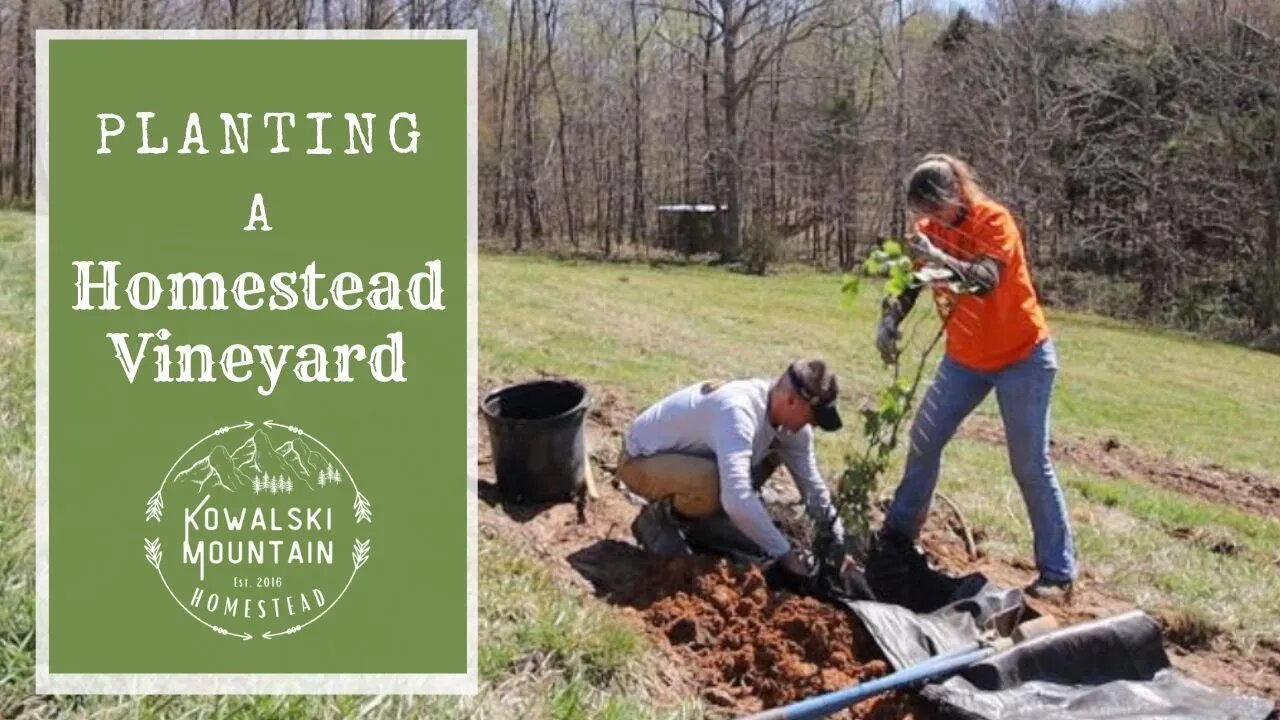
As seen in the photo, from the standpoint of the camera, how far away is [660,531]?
434 centimetres

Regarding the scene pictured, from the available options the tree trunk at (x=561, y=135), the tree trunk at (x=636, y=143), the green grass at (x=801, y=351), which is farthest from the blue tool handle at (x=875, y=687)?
the tree trunk at (x=636, y=143)

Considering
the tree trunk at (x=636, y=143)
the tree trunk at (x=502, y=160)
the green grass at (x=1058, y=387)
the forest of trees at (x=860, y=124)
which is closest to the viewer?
the green grass at (x=1058, y=387)

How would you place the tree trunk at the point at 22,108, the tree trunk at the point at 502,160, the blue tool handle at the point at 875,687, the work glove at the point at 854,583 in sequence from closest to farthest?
the blue tool handle at the point at 875,687 → the work glove at the point at 854,583 → the tree trunk at the point at 22,108 → the tree trunk at the point at 502,160

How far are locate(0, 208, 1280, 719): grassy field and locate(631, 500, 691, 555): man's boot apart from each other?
23.2 inches

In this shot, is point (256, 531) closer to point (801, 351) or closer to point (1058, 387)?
point (801, 351)

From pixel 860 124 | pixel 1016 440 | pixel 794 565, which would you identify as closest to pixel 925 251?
pixel 1016 440

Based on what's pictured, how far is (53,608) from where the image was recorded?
2.67m

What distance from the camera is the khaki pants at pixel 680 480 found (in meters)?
4.25

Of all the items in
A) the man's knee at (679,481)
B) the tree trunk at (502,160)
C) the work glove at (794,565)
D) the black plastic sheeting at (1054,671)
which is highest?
the tree trunk at (502,160)

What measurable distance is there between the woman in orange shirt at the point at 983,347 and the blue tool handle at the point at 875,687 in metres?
0.89

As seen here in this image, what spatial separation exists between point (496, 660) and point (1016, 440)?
7.40ft

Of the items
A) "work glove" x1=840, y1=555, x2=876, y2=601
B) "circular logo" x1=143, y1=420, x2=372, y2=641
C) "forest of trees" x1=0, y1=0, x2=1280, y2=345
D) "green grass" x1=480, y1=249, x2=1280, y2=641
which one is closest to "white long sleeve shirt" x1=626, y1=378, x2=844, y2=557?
"work glove" x1=840, y1=555, x2=876, y2=601

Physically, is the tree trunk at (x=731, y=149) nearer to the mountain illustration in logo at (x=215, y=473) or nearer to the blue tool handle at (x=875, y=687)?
the blue tool handle at (x=875, y=687)

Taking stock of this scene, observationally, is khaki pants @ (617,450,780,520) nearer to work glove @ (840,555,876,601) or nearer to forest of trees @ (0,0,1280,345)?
work glove @ (840,555,876,601)
